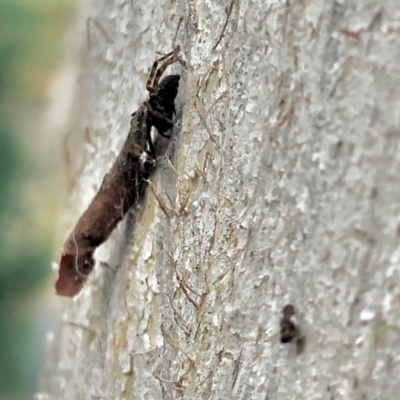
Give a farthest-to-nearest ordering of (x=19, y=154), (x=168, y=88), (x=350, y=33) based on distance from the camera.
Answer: (x=19, y=154), (x=168, y=88), (x=350, y=33)

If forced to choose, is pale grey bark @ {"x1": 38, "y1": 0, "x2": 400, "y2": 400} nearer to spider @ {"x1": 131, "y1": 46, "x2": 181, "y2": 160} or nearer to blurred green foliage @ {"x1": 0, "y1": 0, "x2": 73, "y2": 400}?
spider @ {"x1": 131, "y1": 46, "x2": 181, "y2": 160}

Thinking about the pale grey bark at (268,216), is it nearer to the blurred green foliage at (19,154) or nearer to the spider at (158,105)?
the spider at (158,105)

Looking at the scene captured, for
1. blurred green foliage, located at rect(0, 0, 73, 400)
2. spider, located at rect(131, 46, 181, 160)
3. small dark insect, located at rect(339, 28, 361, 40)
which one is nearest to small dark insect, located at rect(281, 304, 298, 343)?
small dark insect, located at rect(339, 28, 361, 40)

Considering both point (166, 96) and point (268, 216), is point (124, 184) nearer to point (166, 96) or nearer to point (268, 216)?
point (166, 96)

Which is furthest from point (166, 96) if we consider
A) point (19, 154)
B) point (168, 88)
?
point (19, 154)

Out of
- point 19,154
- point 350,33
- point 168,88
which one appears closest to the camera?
point 350,33

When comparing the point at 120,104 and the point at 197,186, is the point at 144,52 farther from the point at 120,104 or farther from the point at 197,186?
the point at 197,186

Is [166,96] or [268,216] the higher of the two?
[166,96]

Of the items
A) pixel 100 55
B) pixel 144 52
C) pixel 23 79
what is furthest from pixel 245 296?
pixel 23 79

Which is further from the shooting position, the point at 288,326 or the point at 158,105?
the point at 158,105
